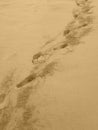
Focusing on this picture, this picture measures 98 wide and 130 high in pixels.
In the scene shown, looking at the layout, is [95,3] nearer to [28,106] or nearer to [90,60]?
[90,60]

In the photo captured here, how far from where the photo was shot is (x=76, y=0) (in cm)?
217

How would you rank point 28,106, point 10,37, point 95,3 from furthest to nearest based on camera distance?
1. point 95,3
2. point 10,37
3. point 28,106

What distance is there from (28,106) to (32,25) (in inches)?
32.4

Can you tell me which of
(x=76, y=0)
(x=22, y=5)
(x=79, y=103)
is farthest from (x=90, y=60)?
(x=22, y=5)

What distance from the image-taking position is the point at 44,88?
4.43ft

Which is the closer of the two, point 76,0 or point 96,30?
point 96,30

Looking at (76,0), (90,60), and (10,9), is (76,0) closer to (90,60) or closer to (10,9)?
(10,9)

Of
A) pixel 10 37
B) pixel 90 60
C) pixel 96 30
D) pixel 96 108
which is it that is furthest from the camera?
pixel 10 37

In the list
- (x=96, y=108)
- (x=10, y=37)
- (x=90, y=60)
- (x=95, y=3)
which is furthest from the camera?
(x=95, y=3)

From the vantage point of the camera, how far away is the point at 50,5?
215 cm

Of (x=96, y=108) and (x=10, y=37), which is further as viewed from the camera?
(x=10, y=37)

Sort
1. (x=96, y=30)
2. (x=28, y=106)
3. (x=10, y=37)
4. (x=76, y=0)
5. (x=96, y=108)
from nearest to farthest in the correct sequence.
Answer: (x=96, y=108)
(x=28, y=106)
(x=96, y=30)
(x=10, y=37)
(x=76, y=0)

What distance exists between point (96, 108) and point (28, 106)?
36 centimetres

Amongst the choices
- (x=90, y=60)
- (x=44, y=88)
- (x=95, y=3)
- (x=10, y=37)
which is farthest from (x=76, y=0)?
(x=44, y=88)
